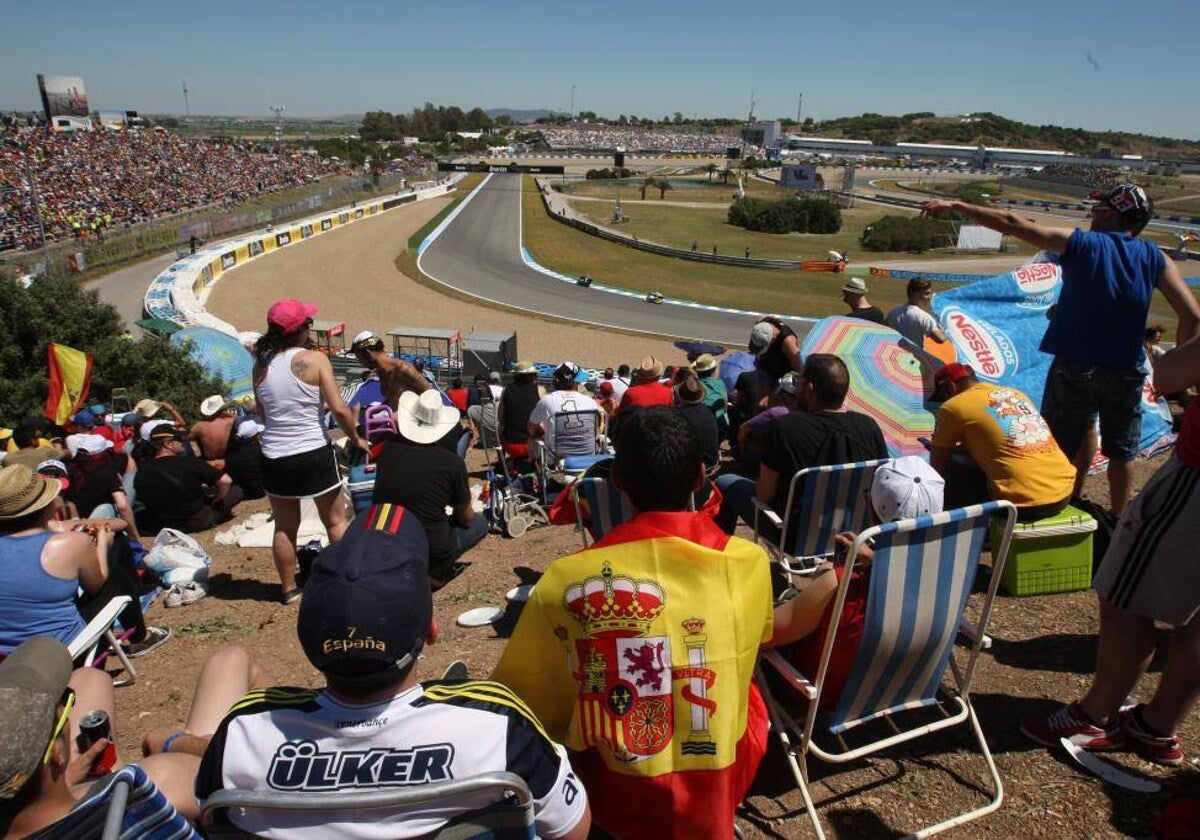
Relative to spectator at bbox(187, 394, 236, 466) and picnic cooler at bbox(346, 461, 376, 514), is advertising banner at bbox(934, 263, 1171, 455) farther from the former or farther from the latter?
spectator at bbox(187, 394, 236, 466)

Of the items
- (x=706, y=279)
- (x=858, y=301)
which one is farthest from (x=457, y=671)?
(x=706, y=279)

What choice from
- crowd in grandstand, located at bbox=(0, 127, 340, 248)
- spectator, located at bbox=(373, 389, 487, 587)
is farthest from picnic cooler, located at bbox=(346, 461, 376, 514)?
crowd in grandstand, located at bbox=(0, 127, 340, 248)

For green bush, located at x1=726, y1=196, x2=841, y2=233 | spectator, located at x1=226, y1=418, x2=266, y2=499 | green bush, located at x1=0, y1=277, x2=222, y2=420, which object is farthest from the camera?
green bush, located at x1=726, y1=196, x2=841, y2=233

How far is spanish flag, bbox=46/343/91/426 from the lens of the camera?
856cm

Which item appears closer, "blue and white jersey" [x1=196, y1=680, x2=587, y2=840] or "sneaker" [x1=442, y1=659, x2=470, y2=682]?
"blue and white jersey" [x1=196, y1=680, x2=587, y2=840]

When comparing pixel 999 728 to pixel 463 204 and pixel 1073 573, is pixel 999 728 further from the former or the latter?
pixel 463 204

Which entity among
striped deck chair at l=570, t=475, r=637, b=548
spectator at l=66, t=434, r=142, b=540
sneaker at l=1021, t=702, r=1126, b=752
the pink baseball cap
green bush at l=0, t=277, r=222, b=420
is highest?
the pink baseball cap

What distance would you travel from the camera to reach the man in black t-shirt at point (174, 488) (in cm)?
692

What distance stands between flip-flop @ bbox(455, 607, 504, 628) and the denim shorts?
3791mm

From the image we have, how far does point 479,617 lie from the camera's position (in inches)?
183

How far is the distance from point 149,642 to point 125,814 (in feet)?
11.9

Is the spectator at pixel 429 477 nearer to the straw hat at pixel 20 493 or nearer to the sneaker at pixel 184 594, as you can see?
the straw hat at pixel 20 493

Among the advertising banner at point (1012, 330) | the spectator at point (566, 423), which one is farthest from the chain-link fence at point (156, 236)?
the advertising banner at point (1012, 330)

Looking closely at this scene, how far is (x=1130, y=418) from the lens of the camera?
14.5 feet
